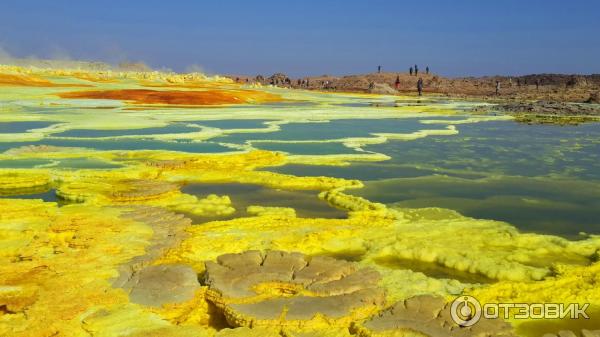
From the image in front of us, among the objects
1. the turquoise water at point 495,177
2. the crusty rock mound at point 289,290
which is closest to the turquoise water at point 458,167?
the turquoise water at point 495,177

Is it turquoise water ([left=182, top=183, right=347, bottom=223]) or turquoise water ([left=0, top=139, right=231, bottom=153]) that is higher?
turquoise water ([left=0, top=139, right=231, bottom=153])

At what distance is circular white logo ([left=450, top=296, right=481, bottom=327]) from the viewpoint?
182 inches

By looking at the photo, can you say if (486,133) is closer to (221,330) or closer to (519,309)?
(519,309)

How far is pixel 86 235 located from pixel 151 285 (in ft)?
6.62

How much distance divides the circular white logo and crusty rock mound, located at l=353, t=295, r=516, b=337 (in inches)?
1.9

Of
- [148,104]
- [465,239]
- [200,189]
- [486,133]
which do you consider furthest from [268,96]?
[465,239]

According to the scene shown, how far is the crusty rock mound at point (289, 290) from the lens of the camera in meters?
4.66

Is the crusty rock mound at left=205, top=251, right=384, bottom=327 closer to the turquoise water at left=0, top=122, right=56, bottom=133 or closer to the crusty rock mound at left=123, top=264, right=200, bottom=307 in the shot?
the crusty rock mound at left=123, top=264, right=200, bottom=307

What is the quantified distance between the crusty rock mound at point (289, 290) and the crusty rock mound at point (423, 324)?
7.0 inches

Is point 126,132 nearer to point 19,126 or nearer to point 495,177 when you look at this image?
point 19,126

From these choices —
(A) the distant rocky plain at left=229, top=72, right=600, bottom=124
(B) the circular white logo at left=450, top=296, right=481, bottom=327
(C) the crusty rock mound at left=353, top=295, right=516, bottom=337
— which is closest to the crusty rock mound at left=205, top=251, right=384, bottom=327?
(C) the crusty rock mound at left=353, top=295, right=516, bottom=337

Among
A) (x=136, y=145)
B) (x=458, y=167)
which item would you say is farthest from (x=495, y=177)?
(x=136, y=145)

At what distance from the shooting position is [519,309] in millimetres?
5043

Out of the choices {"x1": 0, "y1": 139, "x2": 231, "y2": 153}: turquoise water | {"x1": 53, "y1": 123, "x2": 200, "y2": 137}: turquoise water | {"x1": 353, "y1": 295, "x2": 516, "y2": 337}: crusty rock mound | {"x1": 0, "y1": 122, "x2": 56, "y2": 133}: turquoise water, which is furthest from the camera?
{"x1": 0, "y1": 122, "x2": 56, "y2": 133}: turquoise water
